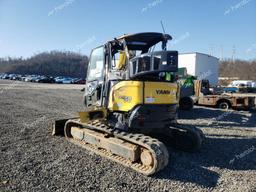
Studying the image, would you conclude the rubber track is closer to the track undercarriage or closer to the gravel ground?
the track undercarriage

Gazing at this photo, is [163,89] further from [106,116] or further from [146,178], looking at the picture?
[146,178]

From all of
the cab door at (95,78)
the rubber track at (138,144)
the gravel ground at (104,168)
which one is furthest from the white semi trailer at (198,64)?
the rubber track at (138,144)

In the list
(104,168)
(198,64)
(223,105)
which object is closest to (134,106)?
(104,168)

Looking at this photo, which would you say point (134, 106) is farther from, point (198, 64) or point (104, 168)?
point (198, 64)

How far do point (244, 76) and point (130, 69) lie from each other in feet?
284

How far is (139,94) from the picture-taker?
226 inches

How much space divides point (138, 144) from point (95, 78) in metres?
2.40

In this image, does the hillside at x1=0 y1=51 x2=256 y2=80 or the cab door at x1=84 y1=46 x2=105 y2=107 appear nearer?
the cab door at x1=84 y1=46 x2=105 y2=107

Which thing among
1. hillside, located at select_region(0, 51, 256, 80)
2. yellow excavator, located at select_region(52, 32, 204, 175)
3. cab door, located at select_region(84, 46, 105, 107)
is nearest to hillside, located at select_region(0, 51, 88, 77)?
hillside, located at select_region(0, 51, 256, 80)

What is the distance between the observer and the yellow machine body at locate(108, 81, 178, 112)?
5770 mm

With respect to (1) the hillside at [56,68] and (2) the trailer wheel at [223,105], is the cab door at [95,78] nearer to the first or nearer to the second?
(2) the trailer wheel at [223,105]

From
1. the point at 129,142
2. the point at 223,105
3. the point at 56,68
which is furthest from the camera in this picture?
the point at 56,68

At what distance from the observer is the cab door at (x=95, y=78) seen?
691cm

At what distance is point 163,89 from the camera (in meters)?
6.07
